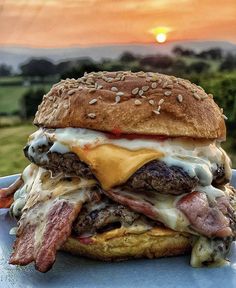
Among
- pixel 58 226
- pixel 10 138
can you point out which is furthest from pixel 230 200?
pixel 10 138

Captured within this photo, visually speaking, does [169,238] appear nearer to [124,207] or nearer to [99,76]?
[124,207]

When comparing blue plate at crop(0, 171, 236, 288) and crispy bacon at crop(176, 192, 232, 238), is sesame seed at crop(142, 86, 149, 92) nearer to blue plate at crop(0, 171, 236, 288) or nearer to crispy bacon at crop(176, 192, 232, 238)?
crispy bacon at crop(176, 192, 232, 238)

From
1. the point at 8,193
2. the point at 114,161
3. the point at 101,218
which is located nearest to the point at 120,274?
the point at 101,218

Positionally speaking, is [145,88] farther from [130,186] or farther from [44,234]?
[44,234]

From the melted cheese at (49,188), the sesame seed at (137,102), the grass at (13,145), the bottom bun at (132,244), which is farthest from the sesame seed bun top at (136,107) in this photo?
the grass at (13,145)

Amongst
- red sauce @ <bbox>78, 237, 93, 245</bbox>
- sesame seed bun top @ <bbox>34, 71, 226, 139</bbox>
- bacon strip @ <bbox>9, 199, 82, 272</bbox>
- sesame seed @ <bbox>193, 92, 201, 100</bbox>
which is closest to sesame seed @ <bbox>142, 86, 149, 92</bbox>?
sesame seed bun top @ <bbox>34, 71, 226, 139</bbox>

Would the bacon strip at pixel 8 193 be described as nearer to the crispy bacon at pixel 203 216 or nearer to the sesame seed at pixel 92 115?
the sesame seed at pixel 92 115
